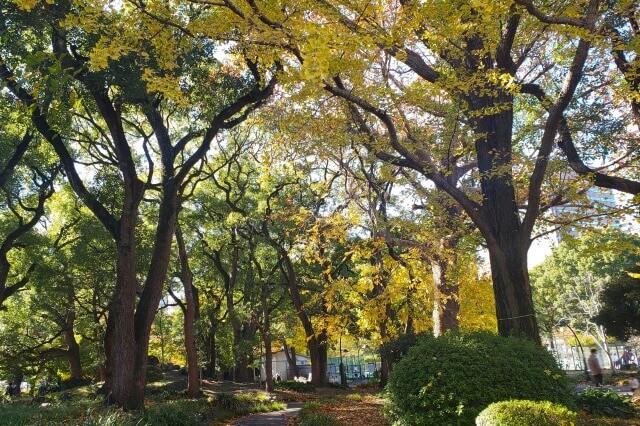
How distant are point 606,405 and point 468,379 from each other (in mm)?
4168

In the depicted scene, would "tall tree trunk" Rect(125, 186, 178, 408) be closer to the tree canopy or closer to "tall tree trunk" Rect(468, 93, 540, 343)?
the tree canopy

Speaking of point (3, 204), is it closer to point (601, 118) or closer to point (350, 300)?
point (350, 300)

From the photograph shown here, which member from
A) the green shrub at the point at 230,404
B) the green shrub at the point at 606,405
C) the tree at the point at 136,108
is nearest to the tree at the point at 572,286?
the green shrub at the point at 606,405

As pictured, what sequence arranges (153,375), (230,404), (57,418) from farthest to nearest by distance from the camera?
(153,375) < (230,404) < (57,418)

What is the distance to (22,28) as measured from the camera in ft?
26.5

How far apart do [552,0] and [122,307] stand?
31.4 ft

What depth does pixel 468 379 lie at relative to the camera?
5.84 meters

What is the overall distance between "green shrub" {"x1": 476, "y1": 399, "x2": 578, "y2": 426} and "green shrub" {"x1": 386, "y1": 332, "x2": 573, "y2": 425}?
1.00 meters

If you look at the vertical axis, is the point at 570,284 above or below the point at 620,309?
above

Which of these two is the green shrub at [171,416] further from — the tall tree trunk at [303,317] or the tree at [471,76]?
the tall tree trunk at [303,317]

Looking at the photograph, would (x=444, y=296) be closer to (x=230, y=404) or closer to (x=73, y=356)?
(x=230, y=404)

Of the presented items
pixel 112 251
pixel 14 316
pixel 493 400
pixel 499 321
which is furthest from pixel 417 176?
pixel 14 316

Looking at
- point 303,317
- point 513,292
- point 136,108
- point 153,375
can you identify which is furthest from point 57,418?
point 153,375

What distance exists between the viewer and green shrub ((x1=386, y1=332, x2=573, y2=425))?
5.72 m
